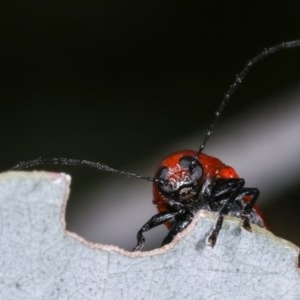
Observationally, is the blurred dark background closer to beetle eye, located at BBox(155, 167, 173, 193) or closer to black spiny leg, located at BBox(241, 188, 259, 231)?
beetle eye, located at BBox(155, 167, 173, 193)

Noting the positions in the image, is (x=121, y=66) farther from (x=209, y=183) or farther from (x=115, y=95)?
(x=209, y=183)

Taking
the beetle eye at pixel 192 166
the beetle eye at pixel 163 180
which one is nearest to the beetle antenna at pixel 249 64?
the beetle eye at pixel 192 166

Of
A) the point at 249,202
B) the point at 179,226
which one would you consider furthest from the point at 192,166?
the point at 249,202

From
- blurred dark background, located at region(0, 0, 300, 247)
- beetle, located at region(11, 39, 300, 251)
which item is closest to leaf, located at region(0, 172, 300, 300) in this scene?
beetle, located at region(11, 39, 300, 251)

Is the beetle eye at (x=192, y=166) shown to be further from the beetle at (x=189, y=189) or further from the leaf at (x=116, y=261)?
the leaf at (x=116, y=261)

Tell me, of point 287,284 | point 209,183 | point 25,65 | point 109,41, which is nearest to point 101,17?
point 109,41

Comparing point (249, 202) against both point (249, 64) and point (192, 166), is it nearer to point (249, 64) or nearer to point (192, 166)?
point (192, 166)
